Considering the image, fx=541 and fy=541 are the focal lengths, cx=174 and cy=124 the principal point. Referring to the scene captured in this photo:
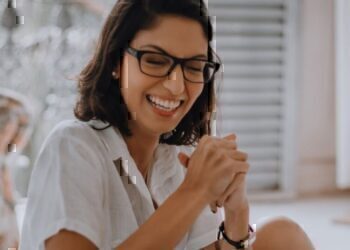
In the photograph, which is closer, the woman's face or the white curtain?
the woman's face

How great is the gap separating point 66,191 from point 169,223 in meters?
0.16

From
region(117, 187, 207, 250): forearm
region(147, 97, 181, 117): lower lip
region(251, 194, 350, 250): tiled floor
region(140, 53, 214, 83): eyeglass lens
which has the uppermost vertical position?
region(140, 53, 214, 83): eyeglass lens

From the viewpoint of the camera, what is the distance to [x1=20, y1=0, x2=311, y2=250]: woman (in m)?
0.79

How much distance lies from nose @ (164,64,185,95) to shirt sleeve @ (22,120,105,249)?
0.16 meters

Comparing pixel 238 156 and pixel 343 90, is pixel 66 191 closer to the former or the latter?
pixel 238 156

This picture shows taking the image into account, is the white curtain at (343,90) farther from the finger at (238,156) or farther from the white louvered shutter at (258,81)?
the finger at (238,156)

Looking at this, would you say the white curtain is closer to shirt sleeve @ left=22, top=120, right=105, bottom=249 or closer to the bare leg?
the bare leg

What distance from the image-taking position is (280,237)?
1.11m

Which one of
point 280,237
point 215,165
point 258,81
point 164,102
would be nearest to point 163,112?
point 164,102

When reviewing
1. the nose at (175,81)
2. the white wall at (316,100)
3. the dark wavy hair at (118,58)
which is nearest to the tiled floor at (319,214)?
the white wall at (316,100)

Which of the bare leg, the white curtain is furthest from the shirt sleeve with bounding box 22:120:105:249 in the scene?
the white curtain

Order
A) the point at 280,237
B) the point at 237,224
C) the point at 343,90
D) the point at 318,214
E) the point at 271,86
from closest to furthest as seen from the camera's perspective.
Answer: the point at 237,224 < the point at 280,237 < the point at 318,214 < the point at 343,90 < the point at 271,86

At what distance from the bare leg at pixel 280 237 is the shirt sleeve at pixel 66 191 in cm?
41

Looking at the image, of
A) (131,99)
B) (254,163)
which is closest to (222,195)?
(131,99)
